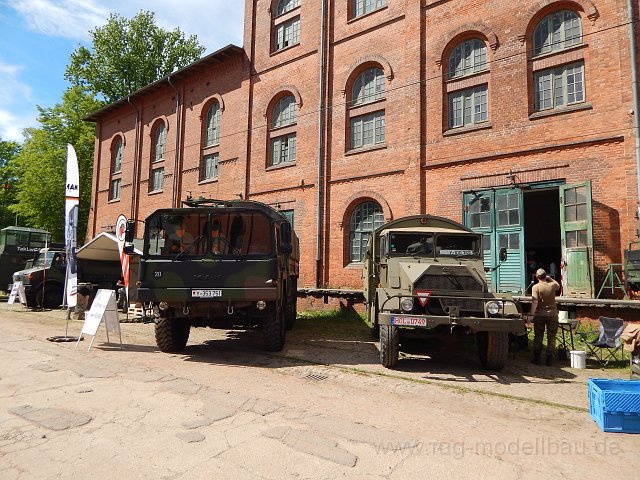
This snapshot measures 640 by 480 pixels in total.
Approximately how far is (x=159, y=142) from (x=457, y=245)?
21854 mm

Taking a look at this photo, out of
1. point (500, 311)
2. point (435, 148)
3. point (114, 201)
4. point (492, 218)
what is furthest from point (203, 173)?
point (500, 311)

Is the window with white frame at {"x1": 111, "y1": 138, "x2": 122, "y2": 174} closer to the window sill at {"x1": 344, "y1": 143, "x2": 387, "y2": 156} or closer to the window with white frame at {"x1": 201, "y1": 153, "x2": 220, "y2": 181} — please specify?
the window with white frame at {"x1": 201, "y1": 153, "x2": 220, "y2": 181}

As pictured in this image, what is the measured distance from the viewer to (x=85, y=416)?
446cm

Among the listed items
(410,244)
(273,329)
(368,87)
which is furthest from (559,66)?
(273,329)

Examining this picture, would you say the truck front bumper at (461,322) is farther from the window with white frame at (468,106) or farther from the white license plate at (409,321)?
the window with white frame at (468,106)

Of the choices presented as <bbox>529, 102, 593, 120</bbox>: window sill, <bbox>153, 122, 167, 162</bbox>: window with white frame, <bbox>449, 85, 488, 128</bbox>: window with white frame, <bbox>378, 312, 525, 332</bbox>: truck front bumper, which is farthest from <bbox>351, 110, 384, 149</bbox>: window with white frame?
<bbox>153, 122, 167, 162</bbox>: window with white frame

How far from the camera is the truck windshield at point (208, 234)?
7840 mm

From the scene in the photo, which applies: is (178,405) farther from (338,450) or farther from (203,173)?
(203,173)

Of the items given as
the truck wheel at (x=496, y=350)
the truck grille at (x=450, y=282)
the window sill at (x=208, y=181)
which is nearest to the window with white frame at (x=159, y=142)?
the window sill at (x=208, y=181)

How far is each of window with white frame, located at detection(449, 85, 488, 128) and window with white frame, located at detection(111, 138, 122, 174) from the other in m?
22.4

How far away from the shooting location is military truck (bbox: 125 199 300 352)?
7492mm

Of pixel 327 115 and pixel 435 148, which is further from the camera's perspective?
pixel 327 115

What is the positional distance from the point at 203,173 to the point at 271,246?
51.6ft

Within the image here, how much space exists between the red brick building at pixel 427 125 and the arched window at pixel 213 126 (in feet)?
0.36
